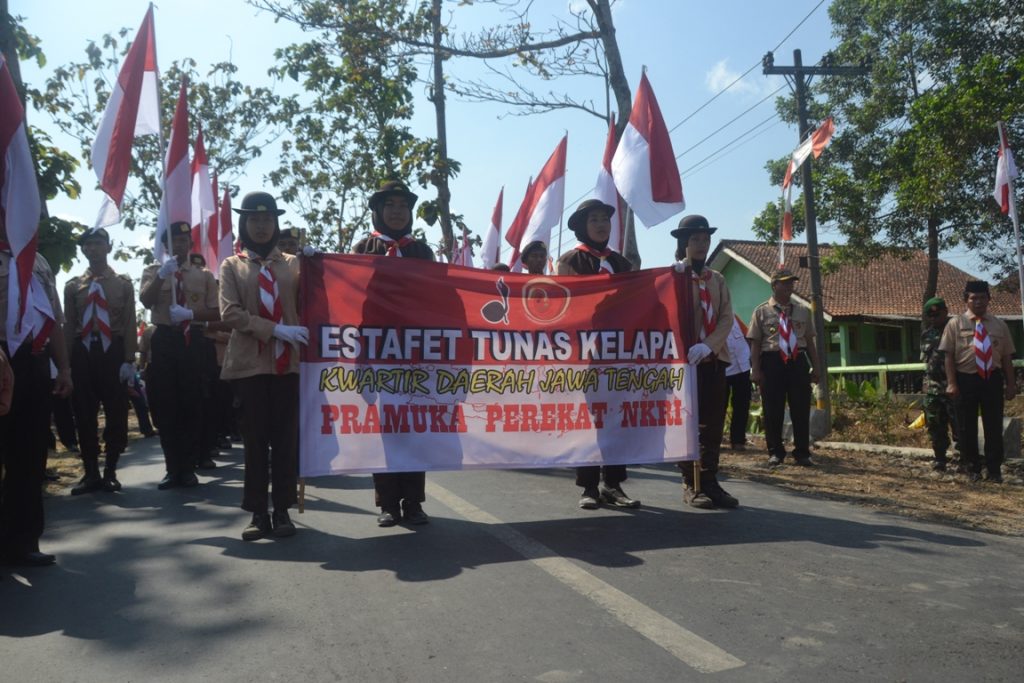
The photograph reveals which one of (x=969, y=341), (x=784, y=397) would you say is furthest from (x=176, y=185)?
(x=969, y=341)

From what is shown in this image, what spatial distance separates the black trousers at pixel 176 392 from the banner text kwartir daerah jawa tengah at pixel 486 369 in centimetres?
288

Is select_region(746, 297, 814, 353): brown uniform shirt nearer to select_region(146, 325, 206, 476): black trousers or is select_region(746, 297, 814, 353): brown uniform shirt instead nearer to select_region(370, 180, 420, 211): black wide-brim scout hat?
select_region(370, 180, 420, 211): black wide-brim scout hat

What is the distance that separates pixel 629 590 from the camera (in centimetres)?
443

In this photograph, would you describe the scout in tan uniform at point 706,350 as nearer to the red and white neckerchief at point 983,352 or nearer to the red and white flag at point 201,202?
the red and white neckerchief at point 983,352

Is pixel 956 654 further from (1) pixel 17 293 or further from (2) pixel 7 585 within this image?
(1) pixel 17 293

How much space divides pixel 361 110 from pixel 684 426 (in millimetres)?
12861

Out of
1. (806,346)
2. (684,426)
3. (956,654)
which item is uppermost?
(806,346)

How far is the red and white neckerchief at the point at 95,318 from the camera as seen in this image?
8.08 m

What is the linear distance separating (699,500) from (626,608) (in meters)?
2.73

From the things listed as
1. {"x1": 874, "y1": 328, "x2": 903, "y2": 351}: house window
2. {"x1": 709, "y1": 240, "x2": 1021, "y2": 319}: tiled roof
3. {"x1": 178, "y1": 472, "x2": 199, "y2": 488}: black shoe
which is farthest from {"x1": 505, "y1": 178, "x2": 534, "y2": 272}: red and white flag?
{"x1": 874, "y1": 328, "x2": 903, "y2": 351}: house window

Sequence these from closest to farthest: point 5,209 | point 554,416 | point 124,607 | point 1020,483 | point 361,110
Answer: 1. point 124,607
2. point 5,209
3. point 554,416
4. point 1020,483
5. point 361,110

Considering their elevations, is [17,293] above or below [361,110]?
below

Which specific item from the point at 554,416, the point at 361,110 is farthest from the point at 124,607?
the point at 361,110

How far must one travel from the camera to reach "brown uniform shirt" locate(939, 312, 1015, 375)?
9.08 metres
